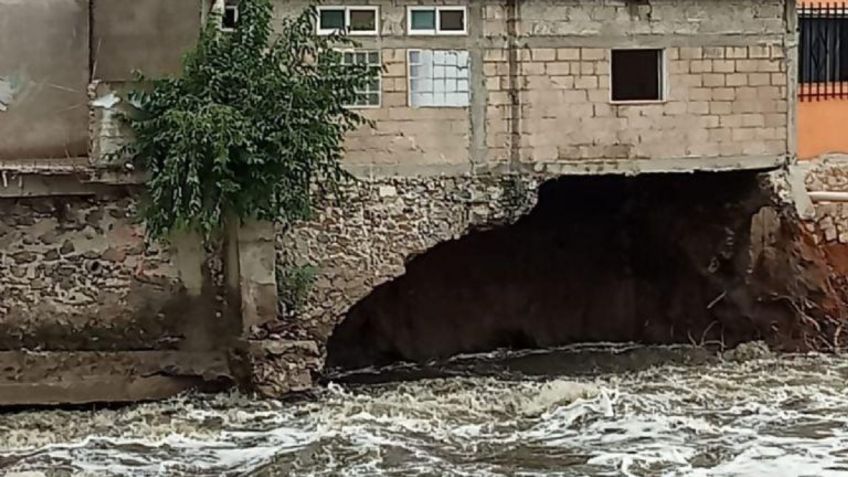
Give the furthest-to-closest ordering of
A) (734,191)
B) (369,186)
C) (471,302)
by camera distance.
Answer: (471,302), (734,191), (369,186)

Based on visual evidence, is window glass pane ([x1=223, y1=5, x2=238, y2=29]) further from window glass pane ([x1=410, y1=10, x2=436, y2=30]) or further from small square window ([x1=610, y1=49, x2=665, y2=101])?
small square window ([x1=610, y1=49, x2=665, y2=101])

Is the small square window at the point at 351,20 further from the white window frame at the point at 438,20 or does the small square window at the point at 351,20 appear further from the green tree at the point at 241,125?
the green tree at the point at 241,125

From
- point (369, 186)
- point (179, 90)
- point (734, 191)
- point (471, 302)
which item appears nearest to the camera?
point (179, 90)

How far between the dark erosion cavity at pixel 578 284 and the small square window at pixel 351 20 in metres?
3.64

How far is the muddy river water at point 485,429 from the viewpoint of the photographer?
11695mm

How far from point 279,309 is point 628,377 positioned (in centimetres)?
412

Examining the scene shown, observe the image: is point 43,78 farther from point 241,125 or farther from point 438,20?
point 438,20

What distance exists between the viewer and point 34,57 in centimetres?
1493

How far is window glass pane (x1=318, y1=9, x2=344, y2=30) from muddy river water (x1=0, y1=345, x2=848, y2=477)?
3.82m

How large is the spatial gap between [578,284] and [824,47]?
14.7 feet

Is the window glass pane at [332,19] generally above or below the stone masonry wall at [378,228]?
above

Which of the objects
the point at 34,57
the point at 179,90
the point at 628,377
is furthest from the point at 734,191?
the point at 34,57

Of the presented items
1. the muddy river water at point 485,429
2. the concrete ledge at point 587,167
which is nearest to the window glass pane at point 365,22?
the concrete ledge at point 587,167

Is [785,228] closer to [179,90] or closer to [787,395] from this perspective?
A: [787,395]
